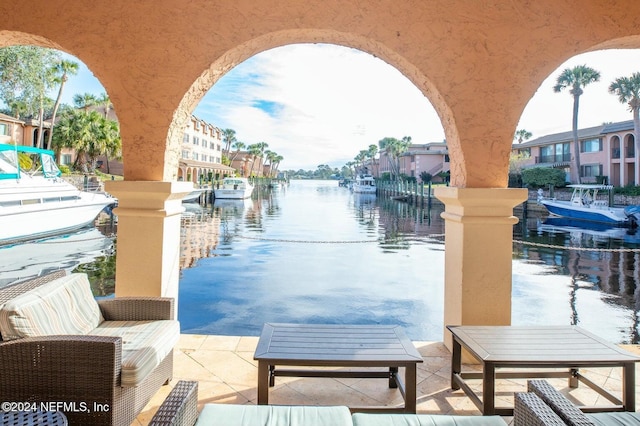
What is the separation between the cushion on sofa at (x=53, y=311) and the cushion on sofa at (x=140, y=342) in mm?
146

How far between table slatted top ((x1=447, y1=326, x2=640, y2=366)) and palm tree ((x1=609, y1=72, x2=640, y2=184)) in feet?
119

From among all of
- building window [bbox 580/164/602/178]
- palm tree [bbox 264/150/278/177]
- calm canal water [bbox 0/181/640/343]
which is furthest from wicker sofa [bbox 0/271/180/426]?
palm tree [bbox 264/150/278/177]

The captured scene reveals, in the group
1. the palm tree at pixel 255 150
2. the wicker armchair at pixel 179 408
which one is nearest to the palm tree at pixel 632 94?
the wicker armchair at pixel 179 408

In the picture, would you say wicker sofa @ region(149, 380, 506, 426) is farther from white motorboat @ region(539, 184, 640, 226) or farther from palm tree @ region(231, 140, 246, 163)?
palm tree @ region(231, 140, 246, 163)

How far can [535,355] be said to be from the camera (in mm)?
2684

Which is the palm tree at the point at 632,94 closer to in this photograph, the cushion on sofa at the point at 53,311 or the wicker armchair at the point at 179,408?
the cushion on sofa at the point at 53,311

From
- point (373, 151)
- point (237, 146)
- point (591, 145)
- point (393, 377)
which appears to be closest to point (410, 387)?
point (393, 377)

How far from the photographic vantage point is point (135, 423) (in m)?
2.64

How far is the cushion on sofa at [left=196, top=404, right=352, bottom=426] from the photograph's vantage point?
1945mm

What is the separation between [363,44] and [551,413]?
3206 mm

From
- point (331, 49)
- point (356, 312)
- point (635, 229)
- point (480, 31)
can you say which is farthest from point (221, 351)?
point (635, 229)

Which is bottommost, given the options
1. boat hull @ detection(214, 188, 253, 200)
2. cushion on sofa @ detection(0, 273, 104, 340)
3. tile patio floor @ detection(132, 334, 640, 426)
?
tile patio floor @ detection(132, 334, 640, 426)

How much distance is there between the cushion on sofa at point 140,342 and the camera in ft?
7.63

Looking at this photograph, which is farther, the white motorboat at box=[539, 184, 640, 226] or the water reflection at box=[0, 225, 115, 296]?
the white motorboat at box=[539, 184, 640, 226]
